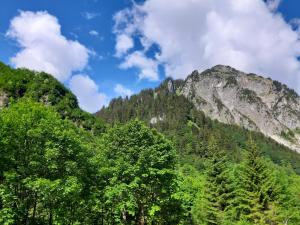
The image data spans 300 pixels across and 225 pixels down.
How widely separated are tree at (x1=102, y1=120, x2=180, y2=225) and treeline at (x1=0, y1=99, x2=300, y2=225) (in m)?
0.08

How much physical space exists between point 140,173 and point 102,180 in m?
3.09

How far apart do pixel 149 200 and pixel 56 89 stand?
5008 cm

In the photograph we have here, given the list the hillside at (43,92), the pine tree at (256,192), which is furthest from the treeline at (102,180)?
the hillside at (43,92)

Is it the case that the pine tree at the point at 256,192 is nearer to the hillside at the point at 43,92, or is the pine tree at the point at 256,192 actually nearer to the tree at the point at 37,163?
the tree at the point at 37,163

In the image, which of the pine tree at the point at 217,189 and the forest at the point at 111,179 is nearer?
the forest at the point at 111,179

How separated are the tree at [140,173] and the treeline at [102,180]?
0.08 metres

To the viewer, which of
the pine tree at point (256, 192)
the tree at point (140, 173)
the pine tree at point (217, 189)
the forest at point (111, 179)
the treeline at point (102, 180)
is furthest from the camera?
the pine tree at point (217, 189)

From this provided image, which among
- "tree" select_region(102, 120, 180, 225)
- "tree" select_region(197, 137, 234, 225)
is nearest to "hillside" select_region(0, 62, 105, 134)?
"tree" select_region(197, 137, 234, 225)

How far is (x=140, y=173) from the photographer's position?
96.0 ft

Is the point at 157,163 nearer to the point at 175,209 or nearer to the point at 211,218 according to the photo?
the point at 175,209

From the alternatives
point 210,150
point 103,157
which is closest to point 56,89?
point 210,150

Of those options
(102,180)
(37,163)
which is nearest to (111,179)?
(102,180)

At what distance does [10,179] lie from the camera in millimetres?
22141

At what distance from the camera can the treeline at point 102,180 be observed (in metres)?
23.2
